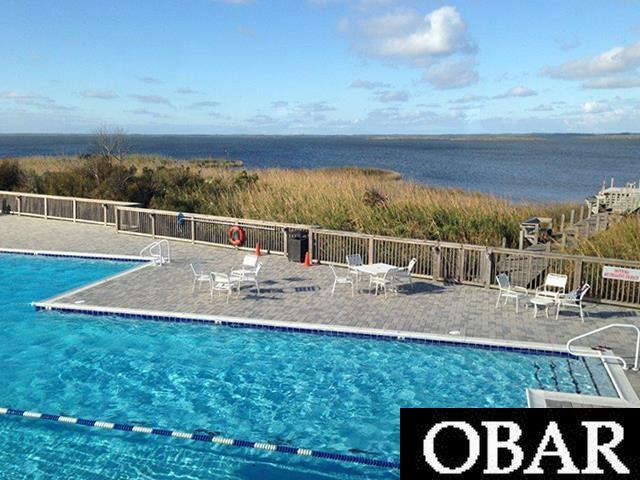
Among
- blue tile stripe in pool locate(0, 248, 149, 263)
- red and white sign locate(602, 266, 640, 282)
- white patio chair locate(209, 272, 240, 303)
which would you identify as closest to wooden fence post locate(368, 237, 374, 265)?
white patio chair locate(209, 272, 240, 303)

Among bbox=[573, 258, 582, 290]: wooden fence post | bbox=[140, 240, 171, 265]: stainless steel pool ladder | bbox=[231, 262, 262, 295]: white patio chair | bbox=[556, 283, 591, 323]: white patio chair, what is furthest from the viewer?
bbox=[140, 240, 171, 265]: stainless steel pool ladder

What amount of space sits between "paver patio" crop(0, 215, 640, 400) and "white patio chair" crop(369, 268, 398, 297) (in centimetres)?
24

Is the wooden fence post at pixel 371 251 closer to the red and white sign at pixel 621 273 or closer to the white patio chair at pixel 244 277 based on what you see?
the white patio chair at pixel 244 277

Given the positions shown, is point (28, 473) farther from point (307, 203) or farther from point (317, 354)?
point (307, 203)

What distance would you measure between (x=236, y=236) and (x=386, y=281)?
6.00 meters

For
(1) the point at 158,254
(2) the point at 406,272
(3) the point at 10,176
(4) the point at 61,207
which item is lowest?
(1) the point at 158,254

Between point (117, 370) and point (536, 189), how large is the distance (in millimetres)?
46551

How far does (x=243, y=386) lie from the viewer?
855 cm

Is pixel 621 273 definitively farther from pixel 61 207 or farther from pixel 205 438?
pixel 61 207

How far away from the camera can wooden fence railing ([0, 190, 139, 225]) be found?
818 inches

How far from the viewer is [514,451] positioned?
17.3 ft

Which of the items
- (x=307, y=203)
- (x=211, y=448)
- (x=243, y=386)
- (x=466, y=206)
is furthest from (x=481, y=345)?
(x=307, y=203)

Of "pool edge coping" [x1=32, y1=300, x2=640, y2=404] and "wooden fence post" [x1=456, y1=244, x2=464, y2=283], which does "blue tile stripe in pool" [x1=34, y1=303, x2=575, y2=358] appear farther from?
"wooden fence post" [x1=456, y1=244, x2=464, y2=283]

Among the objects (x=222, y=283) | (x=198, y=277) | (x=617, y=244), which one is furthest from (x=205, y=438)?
(x=617, y=244)
